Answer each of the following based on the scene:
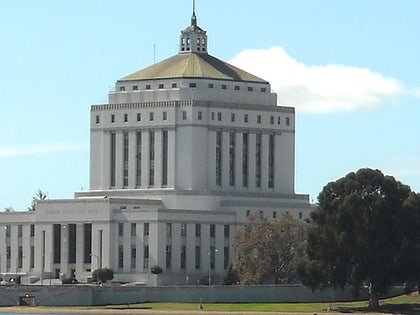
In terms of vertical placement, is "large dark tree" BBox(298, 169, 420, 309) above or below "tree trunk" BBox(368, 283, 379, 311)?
above

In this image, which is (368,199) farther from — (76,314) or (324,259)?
(76,314)

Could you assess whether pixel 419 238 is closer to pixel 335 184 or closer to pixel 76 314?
pixel 335 184

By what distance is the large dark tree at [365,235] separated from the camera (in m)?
194

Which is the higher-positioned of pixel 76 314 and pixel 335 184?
pixel 335 184

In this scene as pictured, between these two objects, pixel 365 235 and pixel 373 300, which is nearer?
pixel 365 235

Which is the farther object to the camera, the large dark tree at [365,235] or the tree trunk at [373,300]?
the tree trunk at [373,300]

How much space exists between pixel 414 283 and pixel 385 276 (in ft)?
11.9

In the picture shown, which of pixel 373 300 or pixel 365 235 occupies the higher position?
pixel 365 235

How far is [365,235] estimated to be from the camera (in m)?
194

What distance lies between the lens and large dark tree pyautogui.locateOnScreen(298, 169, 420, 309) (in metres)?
194

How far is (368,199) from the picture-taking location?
195875 mm

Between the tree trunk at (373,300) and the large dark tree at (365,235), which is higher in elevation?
the large dark tree at (365,235)

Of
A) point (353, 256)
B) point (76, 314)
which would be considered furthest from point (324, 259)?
point (76, 314)

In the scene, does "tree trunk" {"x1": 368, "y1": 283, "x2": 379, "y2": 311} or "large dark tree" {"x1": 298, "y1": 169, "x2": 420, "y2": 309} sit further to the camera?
"tree trunk" {"x1": 368, "y1": 283, "x2": 379, "y2": 311}
